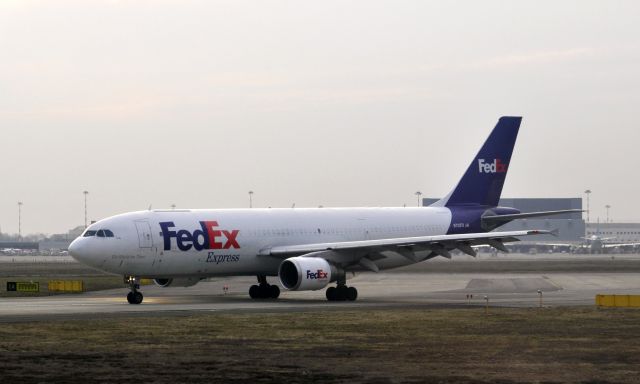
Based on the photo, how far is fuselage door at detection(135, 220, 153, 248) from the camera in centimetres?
4922

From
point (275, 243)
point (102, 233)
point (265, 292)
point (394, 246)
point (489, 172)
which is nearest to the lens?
point (102, 233)

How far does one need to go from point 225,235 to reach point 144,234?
13.3 feet

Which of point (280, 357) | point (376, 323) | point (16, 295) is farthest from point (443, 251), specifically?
point (280, 357)

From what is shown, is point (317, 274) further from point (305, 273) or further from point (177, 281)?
point (177, 281)

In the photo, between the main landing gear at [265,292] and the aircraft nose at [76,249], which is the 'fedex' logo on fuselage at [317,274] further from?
the aircraft nose at [76,249]

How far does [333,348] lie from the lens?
2922 centimetres

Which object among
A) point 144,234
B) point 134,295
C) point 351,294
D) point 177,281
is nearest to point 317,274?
point 351,294

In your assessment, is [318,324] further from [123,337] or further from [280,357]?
[280,357]

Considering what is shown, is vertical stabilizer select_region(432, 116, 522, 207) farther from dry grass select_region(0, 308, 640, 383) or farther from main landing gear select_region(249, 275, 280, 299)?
dry grass select_region(0, 308, 640, 383)

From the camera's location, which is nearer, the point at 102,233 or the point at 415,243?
the point at 102,233

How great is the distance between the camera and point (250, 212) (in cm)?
5422

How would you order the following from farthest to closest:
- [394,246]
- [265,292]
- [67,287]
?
[67,287] < [265,292] < [394,246]

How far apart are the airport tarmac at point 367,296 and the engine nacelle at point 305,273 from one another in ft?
2.74

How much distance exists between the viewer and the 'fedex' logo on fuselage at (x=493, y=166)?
61969 mm
